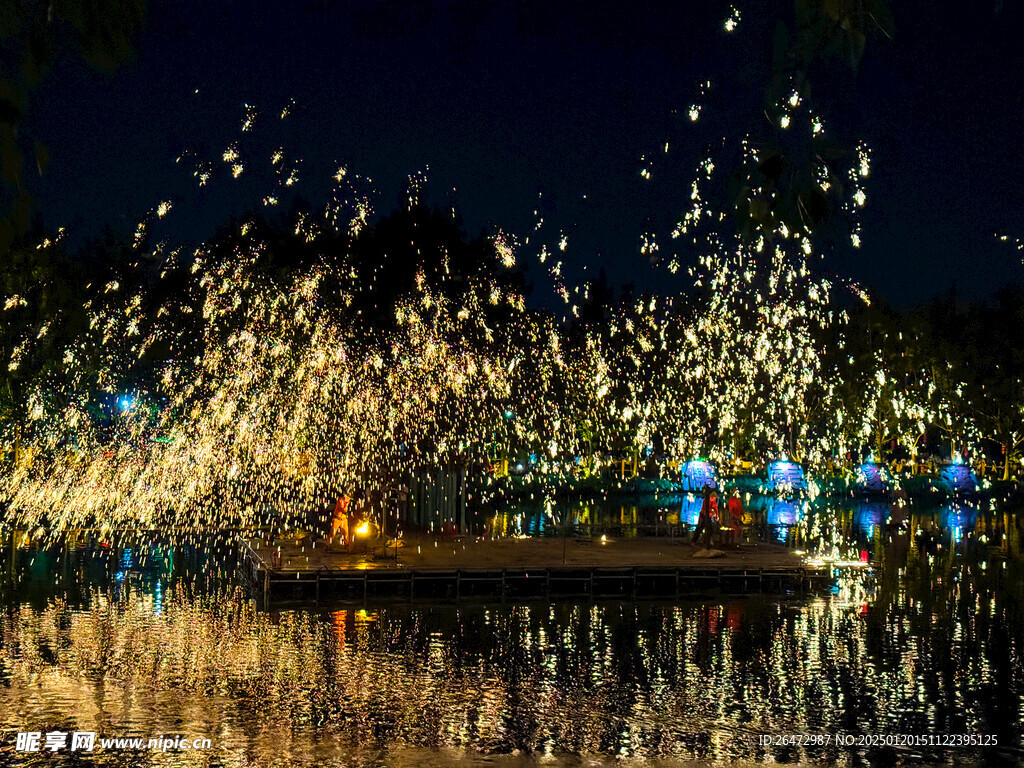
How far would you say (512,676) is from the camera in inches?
614

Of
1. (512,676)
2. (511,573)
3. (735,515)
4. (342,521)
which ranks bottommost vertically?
(512,676)

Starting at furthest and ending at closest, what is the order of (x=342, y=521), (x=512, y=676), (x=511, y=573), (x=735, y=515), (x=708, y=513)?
(x=735, y=515) < (x=708, y=513) < (x=342, y=521) < (x=511, y=573) < (x=512, y=676)

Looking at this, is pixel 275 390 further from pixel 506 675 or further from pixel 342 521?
pixel 506 675

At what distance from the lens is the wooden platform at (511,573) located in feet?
76.7

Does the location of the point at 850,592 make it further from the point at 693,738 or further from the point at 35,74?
the point at 35,74

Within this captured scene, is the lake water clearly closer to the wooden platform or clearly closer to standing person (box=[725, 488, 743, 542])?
the wooden platform

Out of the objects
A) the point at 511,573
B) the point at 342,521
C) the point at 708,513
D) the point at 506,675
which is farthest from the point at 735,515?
the point at 506,675

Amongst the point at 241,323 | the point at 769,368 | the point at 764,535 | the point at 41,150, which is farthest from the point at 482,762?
the point at 769,368

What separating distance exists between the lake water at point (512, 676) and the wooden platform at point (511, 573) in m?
1.09

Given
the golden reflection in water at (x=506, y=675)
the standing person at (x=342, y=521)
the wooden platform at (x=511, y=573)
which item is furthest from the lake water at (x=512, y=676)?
the standing person at (x=342, y=521)

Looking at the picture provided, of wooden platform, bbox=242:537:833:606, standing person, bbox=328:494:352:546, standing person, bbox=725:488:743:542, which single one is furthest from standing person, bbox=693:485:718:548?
standing person, bbox=328:494:352:546

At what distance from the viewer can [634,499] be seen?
6506 centimetres

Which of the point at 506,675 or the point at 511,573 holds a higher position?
the point at 511,573

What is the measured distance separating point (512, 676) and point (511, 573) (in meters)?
8.69
